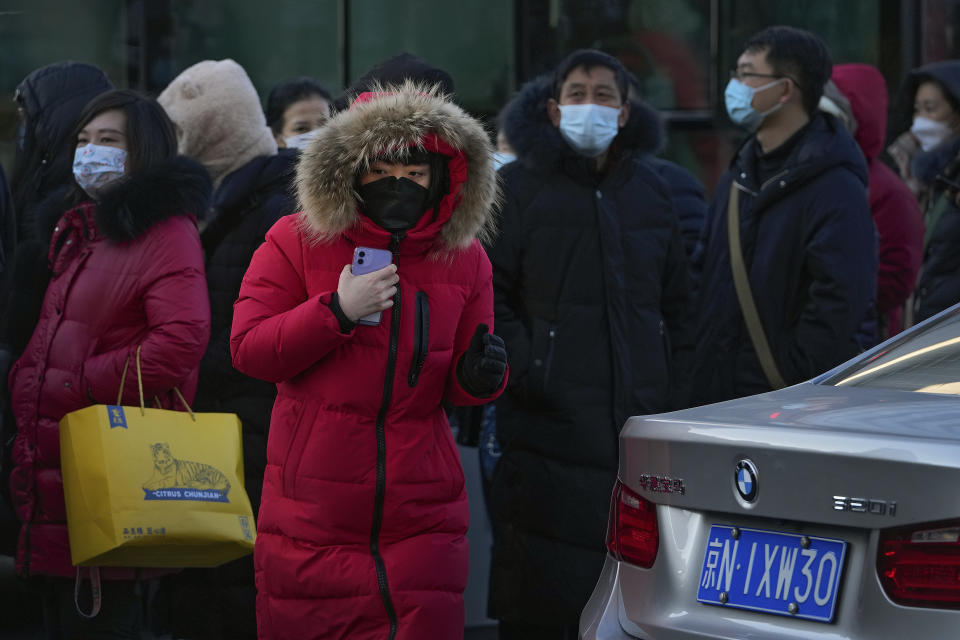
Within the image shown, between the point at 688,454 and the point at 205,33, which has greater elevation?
the point at 205,33

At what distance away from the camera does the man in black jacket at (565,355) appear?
5.66 m

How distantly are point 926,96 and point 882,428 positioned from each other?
5.51m

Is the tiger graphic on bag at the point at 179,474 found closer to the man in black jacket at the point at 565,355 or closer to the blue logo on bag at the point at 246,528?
the blue logo on bag at the point at 246,528

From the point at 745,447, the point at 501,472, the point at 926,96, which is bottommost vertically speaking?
the point at 501,472

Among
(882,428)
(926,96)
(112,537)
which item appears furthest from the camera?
(926,96)

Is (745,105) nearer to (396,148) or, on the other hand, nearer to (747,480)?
(396,148)

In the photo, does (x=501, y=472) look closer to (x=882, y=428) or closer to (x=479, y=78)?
(x=882, y=428)

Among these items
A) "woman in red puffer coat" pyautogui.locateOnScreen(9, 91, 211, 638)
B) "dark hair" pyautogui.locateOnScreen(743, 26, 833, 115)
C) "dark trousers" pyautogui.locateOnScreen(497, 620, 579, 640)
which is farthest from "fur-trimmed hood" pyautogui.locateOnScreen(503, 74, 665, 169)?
"dark trousers" pyautogui.locateOnScreen(497, 620, 579, 640)

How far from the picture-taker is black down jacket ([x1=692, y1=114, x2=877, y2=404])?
5738mm

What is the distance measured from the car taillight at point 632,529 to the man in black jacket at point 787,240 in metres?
2.20

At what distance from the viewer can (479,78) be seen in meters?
10.4

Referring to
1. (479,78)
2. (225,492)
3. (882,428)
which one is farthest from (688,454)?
(479,78)

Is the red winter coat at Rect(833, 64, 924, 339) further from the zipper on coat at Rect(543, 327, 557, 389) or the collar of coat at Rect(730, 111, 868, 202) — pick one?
the zipper on coat at Rect(543, 327, 557, 389)

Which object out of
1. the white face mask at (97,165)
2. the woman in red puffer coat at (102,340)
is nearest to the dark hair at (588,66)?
the woman in red puffer coat at (102,340)
